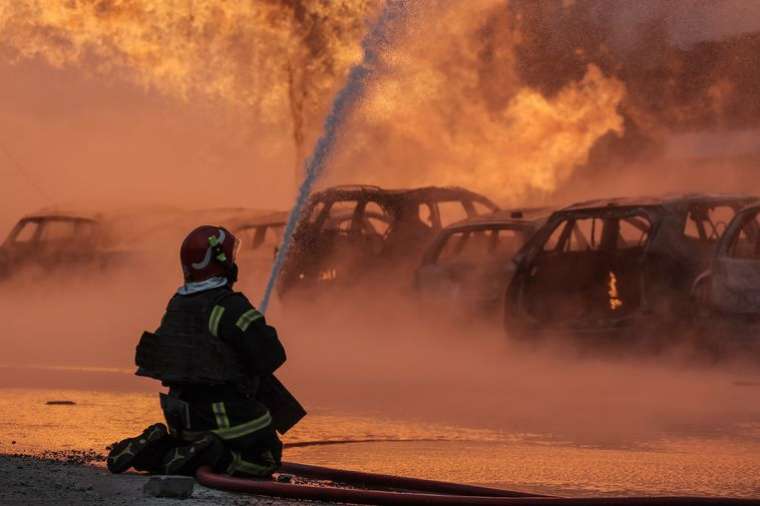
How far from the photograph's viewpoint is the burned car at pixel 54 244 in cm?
2717

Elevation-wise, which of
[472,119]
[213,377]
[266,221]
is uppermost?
[472,119]

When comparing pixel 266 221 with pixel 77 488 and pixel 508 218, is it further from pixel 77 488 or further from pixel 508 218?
pixel 77 488

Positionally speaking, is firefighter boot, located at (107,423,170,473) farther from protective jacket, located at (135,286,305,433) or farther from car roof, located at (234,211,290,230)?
car roof, located at (234,211,290,230)

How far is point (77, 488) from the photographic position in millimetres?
7906

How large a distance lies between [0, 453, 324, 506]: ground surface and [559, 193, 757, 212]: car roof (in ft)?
24.6

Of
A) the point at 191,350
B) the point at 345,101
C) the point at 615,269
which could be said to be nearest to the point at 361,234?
the point at 615,269

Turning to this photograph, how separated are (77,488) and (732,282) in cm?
736

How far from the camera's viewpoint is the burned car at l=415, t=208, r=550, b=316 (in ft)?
55.0

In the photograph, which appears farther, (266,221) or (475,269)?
(266,221)

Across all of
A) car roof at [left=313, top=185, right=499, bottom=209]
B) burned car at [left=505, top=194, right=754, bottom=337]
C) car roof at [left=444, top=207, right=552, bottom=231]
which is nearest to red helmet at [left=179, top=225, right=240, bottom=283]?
burned car at [left=505, top=194, right=754, bottom=337]

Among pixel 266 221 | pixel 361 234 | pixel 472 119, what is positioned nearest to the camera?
pixel 361 234

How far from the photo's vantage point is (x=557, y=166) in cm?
3675

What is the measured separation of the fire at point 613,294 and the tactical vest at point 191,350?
7.79 m

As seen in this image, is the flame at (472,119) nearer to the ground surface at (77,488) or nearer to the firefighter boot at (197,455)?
the ground surface at (77,488)
